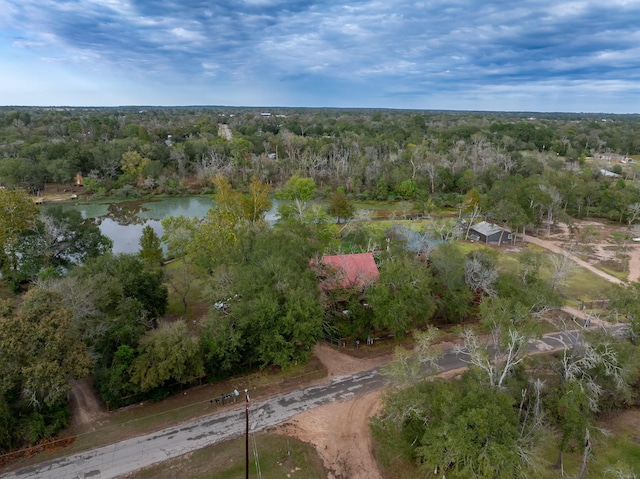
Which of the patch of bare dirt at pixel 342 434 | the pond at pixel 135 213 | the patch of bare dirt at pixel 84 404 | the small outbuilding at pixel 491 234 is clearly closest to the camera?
the patch of bare dirt at pixel 342 434

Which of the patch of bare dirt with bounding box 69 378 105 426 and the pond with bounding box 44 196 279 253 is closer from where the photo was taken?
the patch of bare dirt with bounding box 69 378 105 426

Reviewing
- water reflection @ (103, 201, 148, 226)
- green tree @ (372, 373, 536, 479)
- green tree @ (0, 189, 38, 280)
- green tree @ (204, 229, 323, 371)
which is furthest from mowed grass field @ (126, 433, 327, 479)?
water reflection @ (103, 201, 148, 226)

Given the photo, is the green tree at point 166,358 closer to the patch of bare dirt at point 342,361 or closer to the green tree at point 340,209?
the patch of bare dirt at point 342,361

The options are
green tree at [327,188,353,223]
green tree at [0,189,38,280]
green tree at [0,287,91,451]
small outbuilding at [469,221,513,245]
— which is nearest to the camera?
green tree at [0,287,91,451]

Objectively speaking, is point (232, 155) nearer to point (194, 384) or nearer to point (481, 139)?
point (481, 139)

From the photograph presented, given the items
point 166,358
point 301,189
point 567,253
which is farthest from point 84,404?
point 301,189

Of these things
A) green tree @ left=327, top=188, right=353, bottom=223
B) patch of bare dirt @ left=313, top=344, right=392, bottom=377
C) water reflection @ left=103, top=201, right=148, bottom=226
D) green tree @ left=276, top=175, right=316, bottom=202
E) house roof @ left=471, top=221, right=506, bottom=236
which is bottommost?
patch of bare dirt @ left=313, top=344, right=392, bottom=377

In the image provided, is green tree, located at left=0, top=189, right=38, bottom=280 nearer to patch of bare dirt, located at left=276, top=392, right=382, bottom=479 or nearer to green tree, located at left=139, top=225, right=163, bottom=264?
green tree, located at left=139, top=225, right=163, bottom=264

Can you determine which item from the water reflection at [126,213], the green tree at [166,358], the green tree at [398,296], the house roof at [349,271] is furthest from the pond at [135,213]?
the green tree at [398,296]
